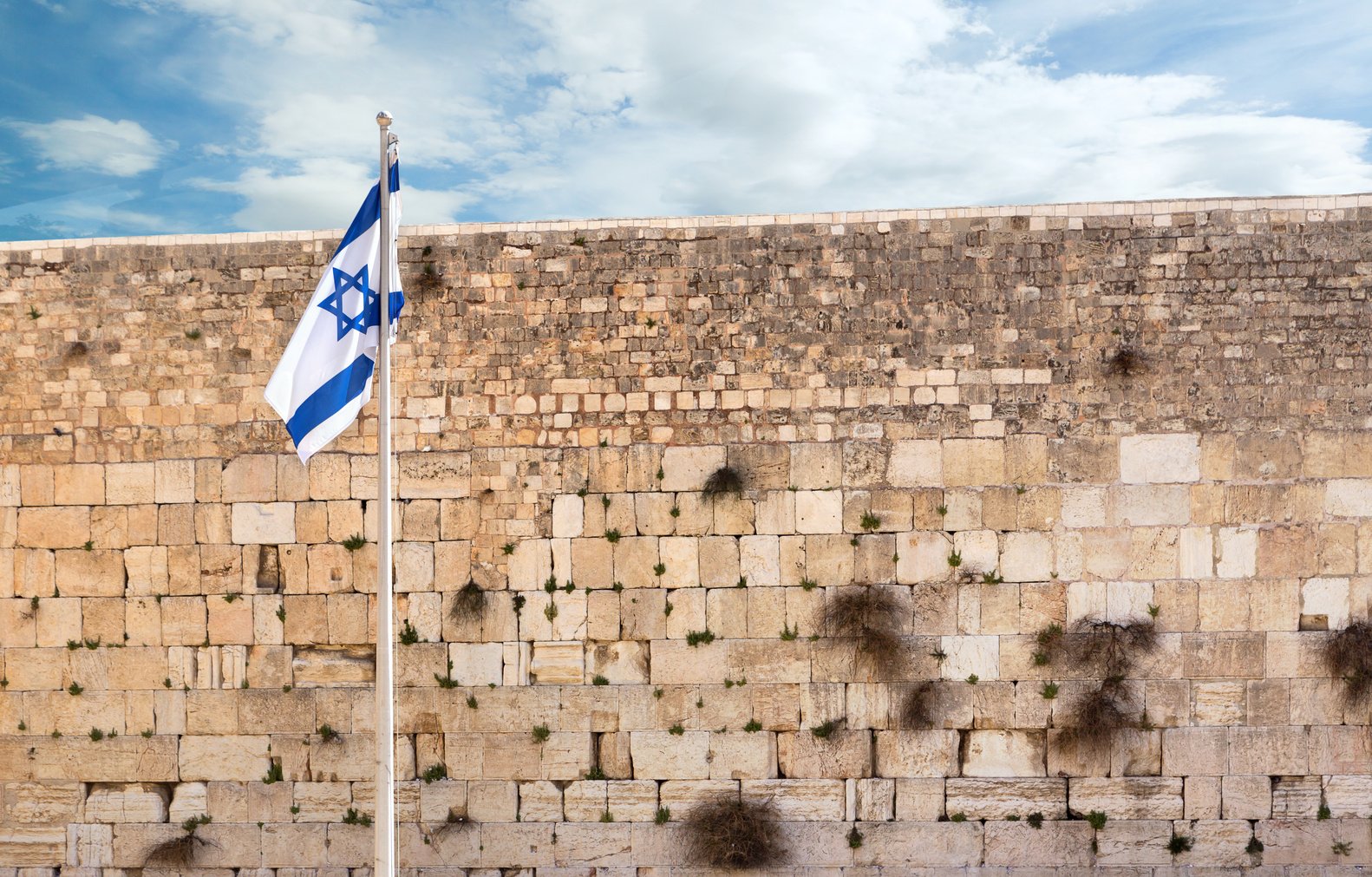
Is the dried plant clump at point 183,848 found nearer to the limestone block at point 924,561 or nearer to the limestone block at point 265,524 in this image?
the limestone block at point 265,524

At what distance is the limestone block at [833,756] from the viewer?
5699mm

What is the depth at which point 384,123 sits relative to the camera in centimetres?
421

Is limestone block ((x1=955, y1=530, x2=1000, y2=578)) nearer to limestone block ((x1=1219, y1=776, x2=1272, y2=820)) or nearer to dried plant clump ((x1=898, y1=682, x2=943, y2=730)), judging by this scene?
dried plant clump ((x1=898, y1=682, x2=943, y2=730))

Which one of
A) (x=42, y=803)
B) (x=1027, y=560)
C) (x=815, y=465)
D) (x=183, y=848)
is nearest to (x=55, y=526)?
(x=42, y=803)

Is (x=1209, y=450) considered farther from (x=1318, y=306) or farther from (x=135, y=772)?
(x=135, y=772)

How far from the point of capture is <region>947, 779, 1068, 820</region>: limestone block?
223 inches

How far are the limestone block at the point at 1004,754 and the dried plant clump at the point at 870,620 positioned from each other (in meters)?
0.76

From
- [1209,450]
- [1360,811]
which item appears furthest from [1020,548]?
[1360,811]

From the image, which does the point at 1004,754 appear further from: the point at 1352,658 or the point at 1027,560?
the point at 1352,658

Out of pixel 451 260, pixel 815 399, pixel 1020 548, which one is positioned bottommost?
pixel 1020 548

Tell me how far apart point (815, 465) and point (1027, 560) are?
1.53m

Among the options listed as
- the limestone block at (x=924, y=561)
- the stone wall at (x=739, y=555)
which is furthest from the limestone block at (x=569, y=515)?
the limestone block at (x=924, y=561)

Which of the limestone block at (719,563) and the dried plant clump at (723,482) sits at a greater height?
the dried plant clump at (723,482)

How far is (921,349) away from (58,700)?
6387 millimetres
